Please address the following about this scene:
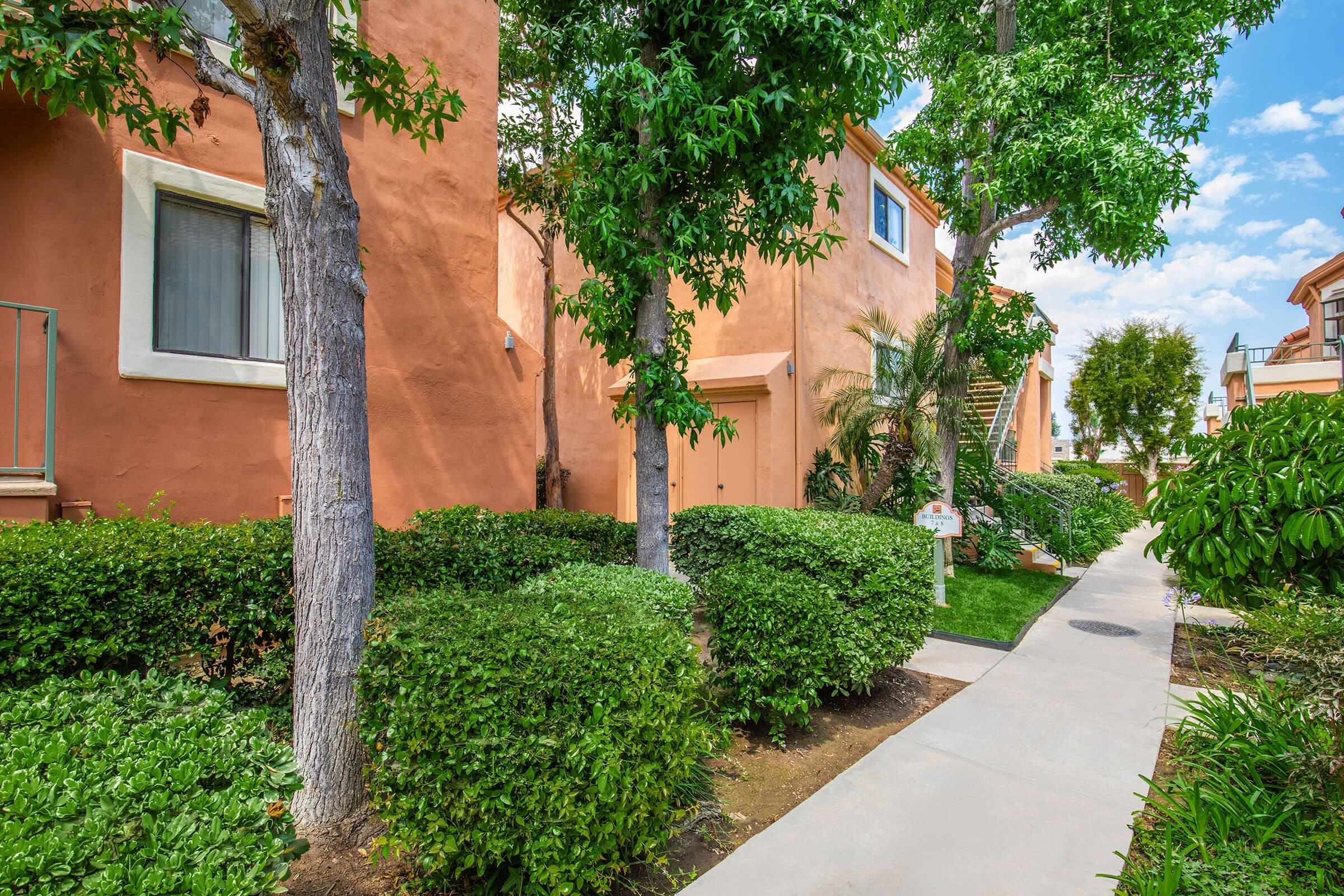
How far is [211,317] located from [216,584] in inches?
123

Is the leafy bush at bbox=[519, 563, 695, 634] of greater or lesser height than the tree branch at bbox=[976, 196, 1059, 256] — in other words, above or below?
below

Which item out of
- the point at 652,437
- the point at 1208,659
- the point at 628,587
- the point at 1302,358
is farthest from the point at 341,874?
the point at 1302,358

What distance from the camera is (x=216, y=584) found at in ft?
11.7

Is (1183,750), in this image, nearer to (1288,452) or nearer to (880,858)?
(880,858)

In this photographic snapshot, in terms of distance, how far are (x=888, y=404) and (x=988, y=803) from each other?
731 centimetres

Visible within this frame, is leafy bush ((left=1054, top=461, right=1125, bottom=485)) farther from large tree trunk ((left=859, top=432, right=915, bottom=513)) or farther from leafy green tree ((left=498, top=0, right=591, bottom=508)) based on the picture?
leafy green tree ((left=498, top=0, right=591, bottom=508))

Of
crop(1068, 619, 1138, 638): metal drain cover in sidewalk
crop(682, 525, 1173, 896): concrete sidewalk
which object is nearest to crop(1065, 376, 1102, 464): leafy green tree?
crop(1068, 619, 1138, 638): metal drain cover in sidewalk

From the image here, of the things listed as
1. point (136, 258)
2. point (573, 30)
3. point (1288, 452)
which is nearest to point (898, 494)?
point (1288, 452)

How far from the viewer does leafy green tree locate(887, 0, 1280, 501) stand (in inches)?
308

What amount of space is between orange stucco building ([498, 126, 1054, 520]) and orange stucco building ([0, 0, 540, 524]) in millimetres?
2680

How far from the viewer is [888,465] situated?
946 centimetres

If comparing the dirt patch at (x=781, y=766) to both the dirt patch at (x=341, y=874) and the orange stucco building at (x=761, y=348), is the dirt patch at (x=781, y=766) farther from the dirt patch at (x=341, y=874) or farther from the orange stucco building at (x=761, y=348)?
the orange stucco building at (x=761, y=348)

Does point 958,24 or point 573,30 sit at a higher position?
point 958,24

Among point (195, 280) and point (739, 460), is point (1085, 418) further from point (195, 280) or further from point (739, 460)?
point (195, 280)
